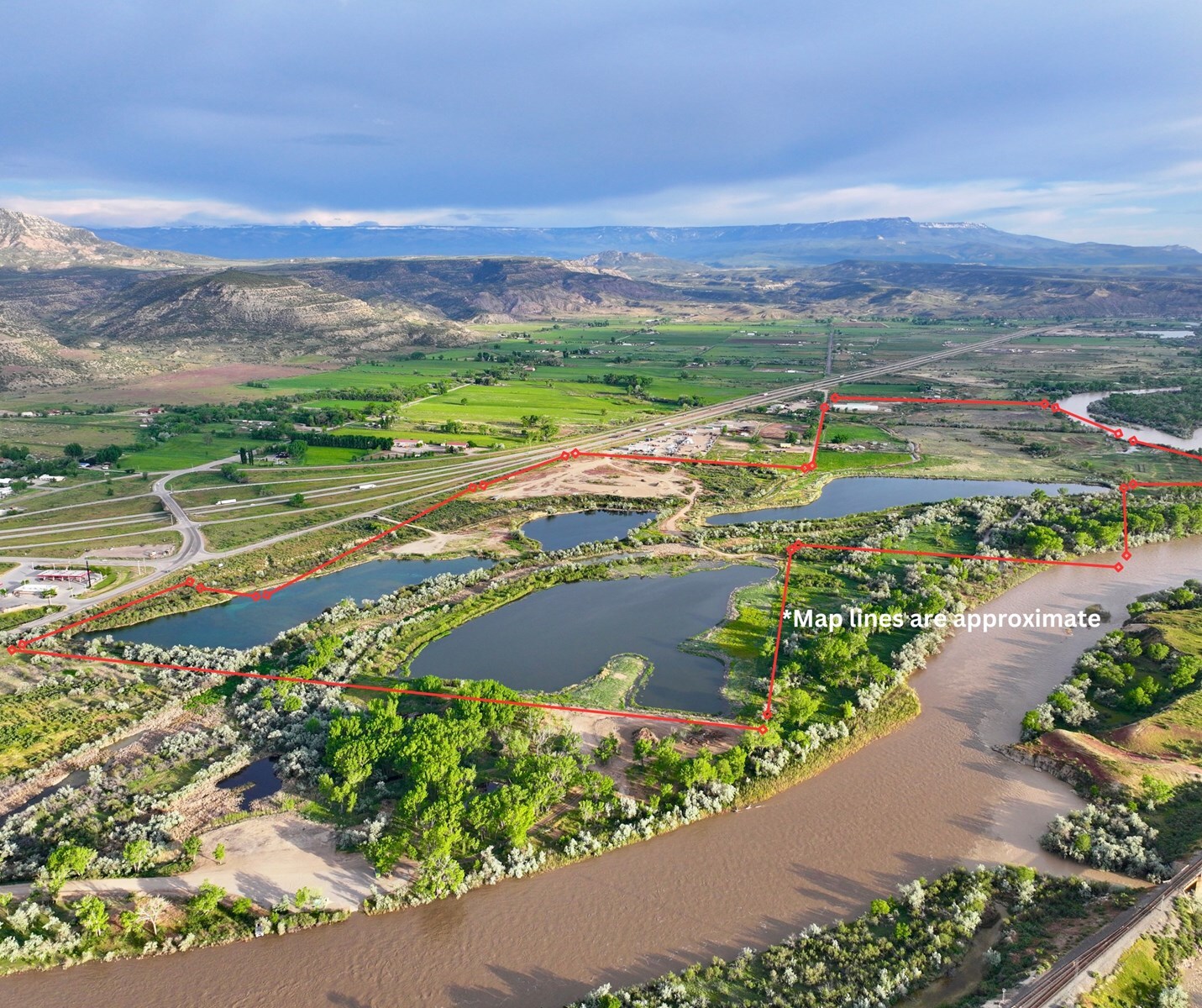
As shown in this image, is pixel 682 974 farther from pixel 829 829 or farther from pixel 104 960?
pixel 104 960

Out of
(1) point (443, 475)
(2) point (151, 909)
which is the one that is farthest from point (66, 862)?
(1) point (443, 475)

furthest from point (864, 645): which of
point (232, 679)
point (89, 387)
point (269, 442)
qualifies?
point (89, 387)

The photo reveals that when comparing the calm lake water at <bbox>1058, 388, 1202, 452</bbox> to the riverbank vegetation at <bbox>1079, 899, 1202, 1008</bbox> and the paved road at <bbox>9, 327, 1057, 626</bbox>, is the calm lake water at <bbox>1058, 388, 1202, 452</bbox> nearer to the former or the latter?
the paved road at <bbox>9, 327, 1057, 626</bbox>

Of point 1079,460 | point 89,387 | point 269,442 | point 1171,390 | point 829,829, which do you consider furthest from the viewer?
point 89,387

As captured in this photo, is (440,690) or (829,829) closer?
(829,829)

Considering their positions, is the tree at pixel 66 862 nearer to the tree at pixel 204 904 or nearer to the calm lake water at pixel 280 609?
the tree at pixel 204 904

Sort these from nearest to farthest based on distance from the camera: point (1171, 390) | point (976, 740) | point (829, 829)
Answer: point (829, 829)
point (976, 740)
point (1171, 390)

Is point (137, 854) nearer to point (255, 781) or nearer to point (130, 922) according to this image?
point (130, 922)
